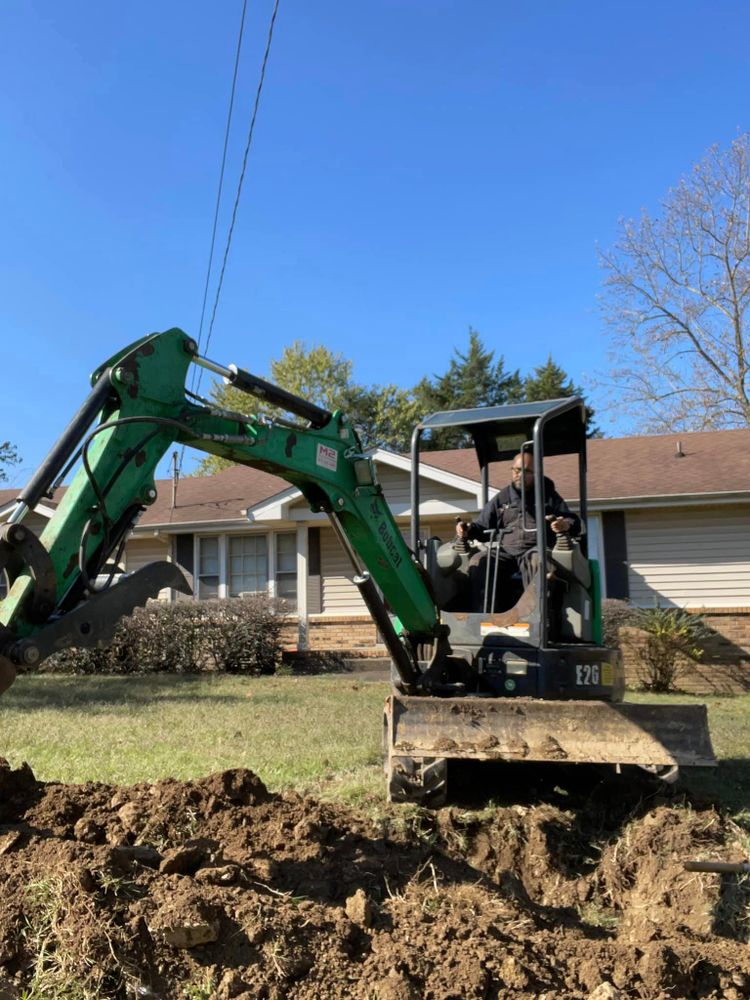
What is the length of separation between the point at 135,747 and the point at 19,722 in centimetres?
249

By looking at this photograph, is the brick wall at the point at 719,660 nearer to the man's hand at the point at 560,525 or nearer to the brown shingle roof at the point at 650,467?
the brown shingle roof at the point at 650,467

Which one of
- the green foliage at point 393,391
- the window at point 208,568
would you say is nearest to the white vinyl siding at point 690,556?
the window at point 208,568

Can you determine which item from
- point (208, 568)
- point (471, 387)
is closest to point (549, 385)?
point (471, 387)

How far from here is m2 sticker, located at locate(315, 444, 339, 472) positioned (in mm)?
5305

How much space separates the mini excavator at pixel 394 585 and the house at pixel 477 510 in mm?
7624

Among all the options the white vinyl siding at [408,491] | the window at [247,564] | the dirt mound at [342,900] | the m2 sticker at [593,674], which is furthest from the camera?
the window at [247,564]

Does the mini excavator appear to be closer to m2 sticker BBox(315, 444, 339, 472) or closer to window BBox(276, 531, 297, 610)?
m2 sticker BBox(315, 444, 339, 472)

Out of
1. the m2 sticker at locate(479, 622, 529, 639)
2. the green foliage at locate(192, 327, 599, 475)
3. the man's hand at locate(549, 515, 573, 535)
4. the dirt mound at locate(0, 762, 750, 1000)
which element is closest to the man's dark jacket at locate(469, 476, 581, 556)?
the man's hand at locate(549, 515, 573, 535)

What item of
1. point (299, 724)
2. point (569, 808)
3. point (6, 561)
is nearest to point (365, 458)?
point (6, 561)

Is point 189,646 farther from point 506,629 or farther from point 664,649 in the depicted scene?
point 506,629

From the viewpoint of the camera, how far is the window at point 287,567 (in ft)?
60.0

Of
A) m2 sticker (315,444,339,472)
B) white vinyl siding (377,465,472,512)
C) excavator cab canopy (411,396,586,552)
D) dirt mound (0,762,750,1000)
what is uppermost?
white vinyl siding (377,465,472,512)

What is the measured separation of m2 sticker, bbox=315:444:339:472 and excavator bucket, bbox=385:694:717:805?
163 centimetres

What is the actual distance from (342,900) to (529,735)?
1858mm
